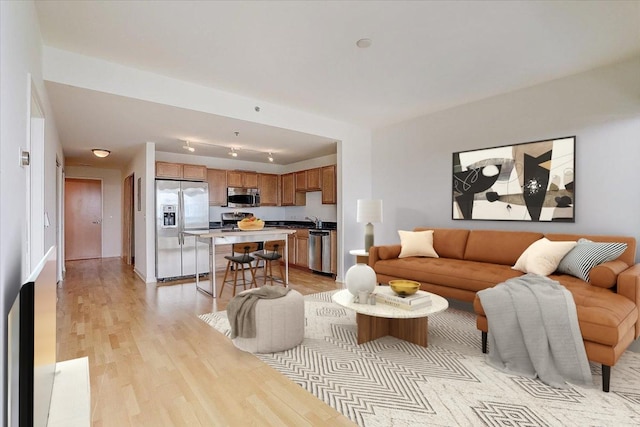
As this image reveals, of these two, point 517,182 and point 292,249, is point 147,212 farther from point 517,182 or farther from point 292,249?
point 517,182

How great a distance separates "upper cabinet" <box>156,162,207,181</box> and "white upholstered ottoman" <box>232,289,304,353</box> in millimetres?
4045

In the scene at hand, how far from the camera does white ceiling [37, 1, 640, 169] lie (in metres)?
2.38

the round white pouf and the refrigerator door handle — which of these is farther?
the refrigerator door handle

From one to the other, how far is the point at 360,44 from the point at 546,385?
2.97m

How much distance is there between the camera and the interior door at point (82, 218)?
7.84 metres

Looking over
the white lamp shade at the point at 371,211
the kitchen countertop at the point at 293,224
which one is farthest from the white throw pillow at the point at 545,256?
the kitchen countertop at the point at 293,224

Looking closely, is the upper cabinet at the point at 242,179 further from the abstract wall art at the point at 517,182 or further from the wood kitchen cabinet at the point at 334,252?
the abstract wall art at the point at 517,182

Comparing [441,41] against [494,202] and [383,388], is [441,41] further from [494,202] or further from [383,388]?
[383,388]

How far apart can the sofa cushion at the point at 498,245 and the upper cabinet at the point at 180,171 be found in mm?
4884

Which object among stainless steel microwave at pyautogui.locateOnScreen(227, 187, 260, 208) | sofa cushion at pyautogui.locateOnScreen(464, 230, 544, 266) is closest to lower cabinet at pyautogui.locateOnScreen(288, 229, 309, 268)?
stainless steel microwave at pyautogui.locateOnScreen(227, 187, 260, 208)

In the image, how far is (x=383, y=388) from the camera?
2111 millimetres

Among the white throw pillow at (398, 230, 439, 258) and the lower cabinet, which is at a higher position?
the white throw pillow at (398, 230, 439, 258)

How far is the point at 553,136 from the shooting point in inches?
144

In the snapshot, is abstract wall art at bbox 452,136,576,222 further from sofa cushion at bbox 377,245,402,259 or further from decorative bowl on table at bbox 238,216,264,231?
decorative bowl on table at bbox 238,216,264,231
